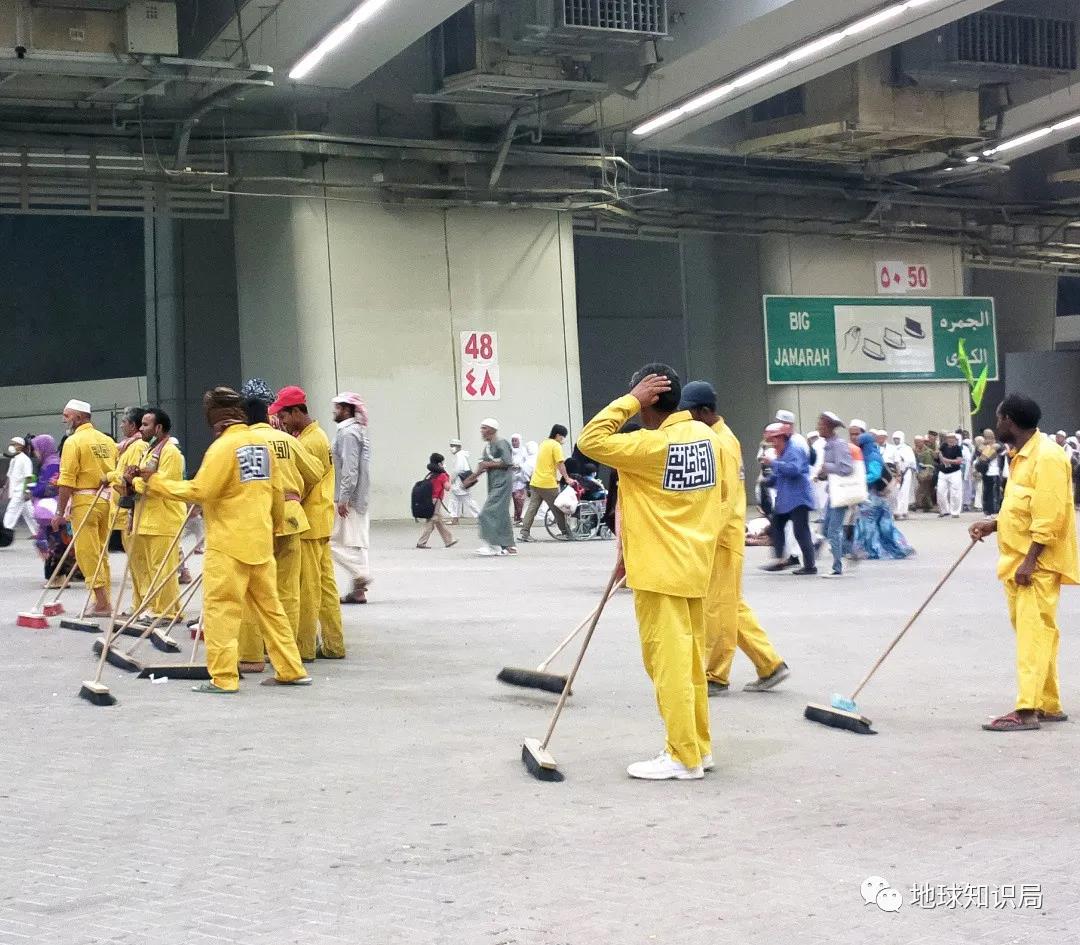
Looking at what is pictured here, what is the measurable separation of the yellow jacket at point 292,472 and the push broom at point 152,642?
0.75m

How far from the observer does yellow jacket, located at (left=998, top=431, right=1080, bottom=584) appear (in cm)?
781

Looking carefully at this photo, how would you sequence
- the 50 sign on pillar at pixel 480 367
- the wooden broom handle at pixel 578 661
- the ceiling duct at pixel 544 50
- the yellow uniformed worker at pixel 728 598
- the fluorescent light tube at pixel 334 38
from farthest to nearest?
the 50 sign on pillar at pixel 480 367 → the ceiling duct at pixel 544 50 → the fluorescent light tube at pixel 334 38 → the yellow uniformed worker at pixel 728 598 → the wooden broom handle at pixel 578 661

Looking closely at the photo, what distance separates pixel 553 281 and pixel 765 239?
579 centimetres

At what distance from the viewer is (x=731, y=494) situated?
9008mm

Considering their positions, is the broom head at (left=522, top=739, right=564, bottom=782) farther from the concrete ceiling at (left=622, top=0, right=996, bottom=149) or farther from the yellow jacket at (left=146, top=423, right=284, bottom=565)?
the concrete ceiling at (left=622, top=0, right=996, bottom=149)

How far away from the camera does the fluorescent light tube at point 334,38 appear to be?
19.5 m

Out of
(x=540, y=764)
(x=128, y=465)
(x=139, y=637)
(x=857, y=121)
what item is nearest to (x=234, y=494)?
(x=139, y=637)

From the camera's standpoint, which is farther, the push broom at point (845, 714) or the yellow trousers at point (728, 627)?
the yellow trousers at point (728, 627)

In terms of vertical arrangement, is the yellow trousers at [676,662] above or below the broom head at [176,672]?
above

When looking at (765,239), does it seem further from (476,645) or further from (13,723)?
(13,723)

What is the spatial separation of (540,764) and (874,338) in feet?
89.0

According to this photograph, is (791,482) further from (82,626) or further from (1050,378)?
(1050,378)

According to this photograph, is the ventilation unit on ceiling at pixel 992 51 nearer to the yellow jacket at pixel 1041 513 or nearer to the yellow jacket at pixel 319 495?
the yellow jacket at pixel 319 495

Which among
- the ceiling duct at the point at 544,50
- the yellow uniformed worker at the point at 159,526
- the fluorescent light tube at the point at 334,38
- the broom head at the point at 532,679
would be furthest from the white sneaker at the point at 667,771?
the ceiling duct at the point at 544,50
